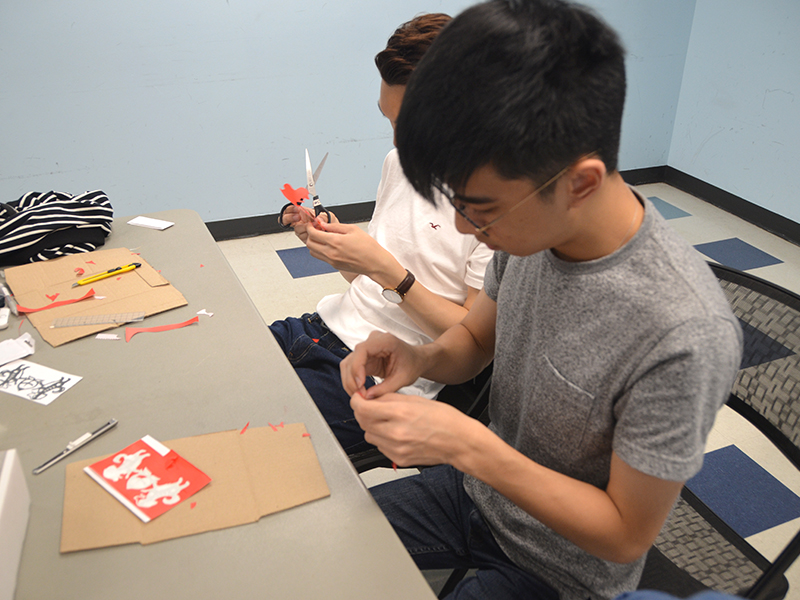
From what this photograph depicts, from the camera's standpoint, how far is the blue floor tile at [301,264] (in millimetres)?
2998

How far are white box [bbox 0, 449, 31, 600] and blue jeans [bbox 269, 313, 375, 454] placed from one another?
1.95 feet

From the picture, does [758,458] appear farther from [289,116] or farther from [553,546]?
[289,116]

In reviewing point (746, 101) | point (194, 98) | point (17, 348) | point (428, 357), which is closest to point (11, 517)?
point (17, 348)

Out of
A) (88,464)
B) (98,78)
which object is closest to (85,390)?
(88,464)

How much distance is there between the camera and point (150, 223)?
65.2 inches

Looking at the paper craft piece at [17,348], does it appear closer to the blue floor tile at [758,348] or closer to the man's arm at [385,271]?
the man's arm at [385,271]

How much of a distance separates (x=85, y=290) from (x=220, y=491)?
2.42 feet

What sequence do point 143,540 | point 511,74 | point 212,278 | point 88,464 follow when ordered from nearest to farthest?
1. point 511,74
2. point 143,540
3. point 88,464
4. point 212,278

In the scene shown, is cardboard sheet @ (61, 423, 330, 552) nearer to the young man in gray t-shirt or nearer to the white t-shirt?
the young man in gray t-shirt

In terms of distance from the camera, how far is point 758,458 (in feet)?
6.14

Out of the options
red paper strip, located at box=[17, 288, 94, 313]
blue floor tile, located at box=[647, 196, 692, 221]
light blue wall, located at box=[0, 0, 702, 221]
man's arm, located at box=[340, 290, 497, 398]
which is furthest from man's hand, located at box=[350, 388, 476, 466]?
blue floor tile, located at box=[647, 196, 692, 221]

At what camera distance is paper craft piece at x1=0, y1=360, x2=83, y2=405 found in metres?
0.99

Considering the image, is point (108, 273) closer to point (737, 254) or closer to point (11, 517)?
point (11, 517)

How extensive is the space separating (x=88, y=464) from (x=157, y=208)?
2547mm
